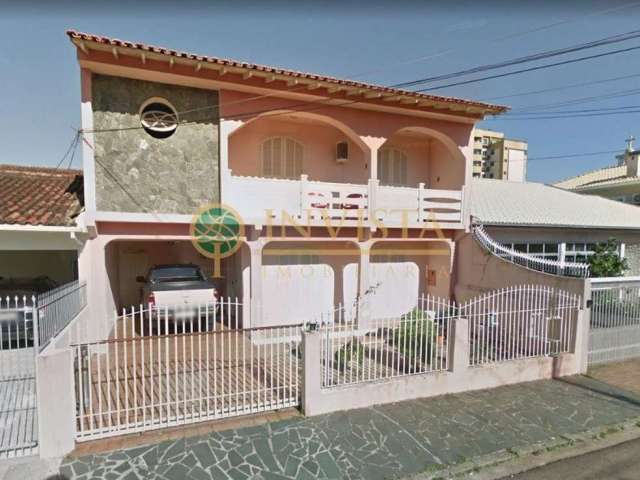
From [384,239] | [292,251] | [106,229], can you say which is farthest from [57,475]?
[384,239]

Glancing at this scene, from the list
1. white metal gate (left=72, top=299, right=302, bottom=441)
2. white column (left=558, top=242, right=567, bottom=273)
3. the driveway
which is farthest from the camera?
white column (left=558, top=242, right=567, bottom=273)

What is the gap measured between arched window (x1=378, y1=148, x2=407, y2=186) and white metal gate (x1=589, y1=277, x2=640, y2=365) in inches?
240

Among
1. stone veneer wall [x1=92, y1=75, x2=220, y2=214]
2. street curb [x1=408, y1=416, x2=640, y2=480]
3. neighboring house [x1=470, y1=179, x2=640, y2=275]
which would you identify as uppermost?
stone veneer wall [x1=92, y1=75, x2=220, y2=214]

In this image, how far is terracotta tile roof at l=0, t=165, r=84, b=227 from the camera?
23.6 feet

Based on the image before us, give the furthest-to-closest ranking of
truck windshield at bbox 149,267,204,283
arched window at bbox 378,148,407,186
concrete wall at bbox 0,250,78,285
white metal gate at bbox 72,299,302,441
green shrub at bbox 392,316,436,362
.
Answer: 1. arched window at bbox 378,148,407,186
2. concrete wall at bbox 0,250,78,285
3. truck windshield at bbox 149,267,204,283
4. green shrub at bbox 392,316,436,362
5. white metal gate at bbox 72,299,302,441

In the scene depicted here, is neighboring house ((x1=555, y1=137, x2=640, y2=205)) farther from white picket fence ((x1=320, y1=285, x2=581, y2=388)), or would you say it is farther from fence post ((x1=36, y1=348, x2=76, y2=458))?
fence post ((x1=36, y1=348, x2=76, y2=458))

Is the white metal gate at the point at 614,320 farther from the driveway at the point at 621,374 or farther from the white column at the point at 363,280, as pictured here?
the white column at the point at 363,280

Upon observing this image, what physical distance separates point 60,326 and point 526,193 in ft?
55.6

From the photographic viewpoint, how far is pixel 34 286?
935 cm

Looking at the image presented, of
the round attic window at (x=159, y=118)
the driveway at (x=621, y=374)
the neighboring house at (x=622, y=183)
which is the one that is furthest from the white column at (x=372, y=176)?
the neighboring house at (x=622, y=183)

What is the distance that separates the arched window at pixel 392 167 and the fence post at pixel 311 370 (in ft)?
24.1

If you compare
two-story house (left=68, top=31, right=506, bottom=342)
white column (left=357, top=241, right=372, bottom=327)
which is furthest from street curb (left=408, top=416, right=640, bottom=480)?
two-story house (left=68, top=31, right=506, bottom=342)

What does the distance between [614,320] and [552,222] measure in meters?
4.85

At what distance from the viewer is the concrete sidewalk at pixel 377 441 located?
4.06 m
